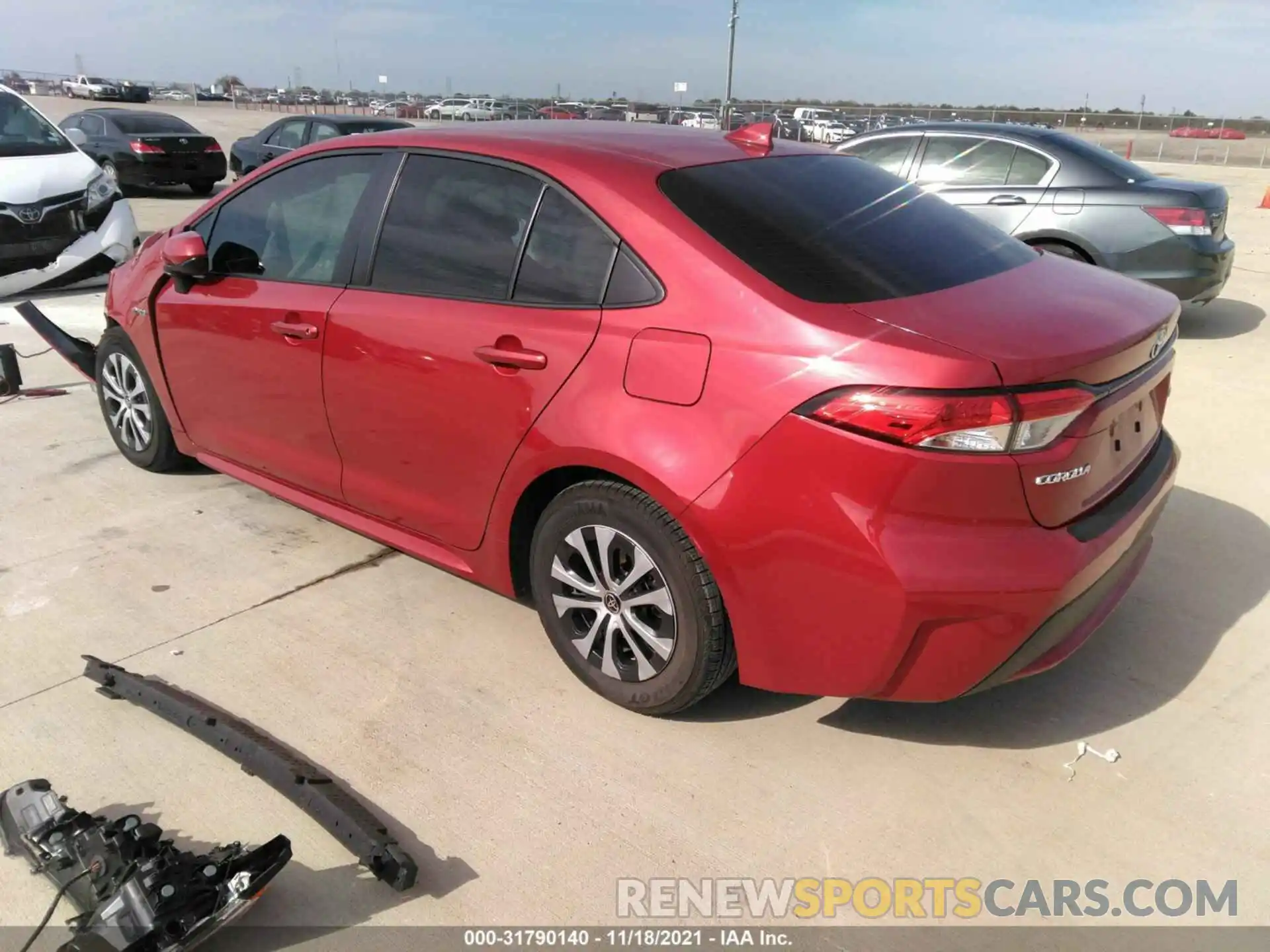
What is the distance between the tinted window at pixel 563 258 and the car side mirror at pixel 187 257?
1584 mm

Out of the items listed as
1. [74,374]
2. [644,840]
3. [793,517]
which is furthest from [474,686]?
[74,374]

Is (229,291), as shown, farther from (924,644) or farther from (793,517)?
(924,644)

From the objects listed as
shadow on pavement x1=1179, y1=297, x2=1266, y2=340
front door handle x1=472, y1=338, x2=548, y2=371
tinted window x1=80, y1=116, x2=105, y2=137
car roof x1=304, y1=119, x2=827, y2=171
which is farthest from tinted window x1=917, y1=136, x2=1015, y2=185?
tinted window x1=80, y1=116, x2=105, y2=137

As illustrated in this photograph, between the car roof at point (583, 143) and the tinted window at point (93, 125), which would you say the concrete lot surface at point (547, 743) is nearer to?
the car roof at point (583, 143)

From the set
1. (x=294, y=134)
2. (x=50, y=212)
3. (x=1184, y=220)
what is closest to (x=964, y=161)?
(x=1184, y=220)

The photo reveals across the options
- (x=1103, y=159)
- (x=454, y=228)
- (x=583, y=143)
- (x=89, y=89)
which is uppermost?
(x=583, y=143)

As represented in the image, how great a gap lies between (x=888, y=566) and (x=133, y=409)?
12.6 ft

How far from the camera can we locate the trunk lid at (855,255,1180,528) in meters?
2.36

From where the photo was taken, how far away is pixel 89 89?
60094 millimetres

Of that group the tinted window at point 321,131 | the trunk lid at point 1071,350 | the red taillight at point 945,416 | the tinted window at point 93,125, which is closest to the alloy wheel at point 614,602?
the red taillight at point 945,416

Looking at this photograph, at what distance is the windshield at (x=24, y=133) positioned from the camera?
843cm

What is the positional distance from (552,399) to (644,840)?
122cm

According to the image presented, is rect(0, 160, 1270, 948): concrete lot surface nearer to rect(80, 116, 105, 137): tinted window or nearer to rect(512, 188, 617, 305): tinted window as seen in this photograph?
rect(512, 188, 617, 305): tinted window

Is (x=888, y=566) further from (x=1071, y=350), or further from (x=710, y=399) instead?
(x=1071, y=350)
